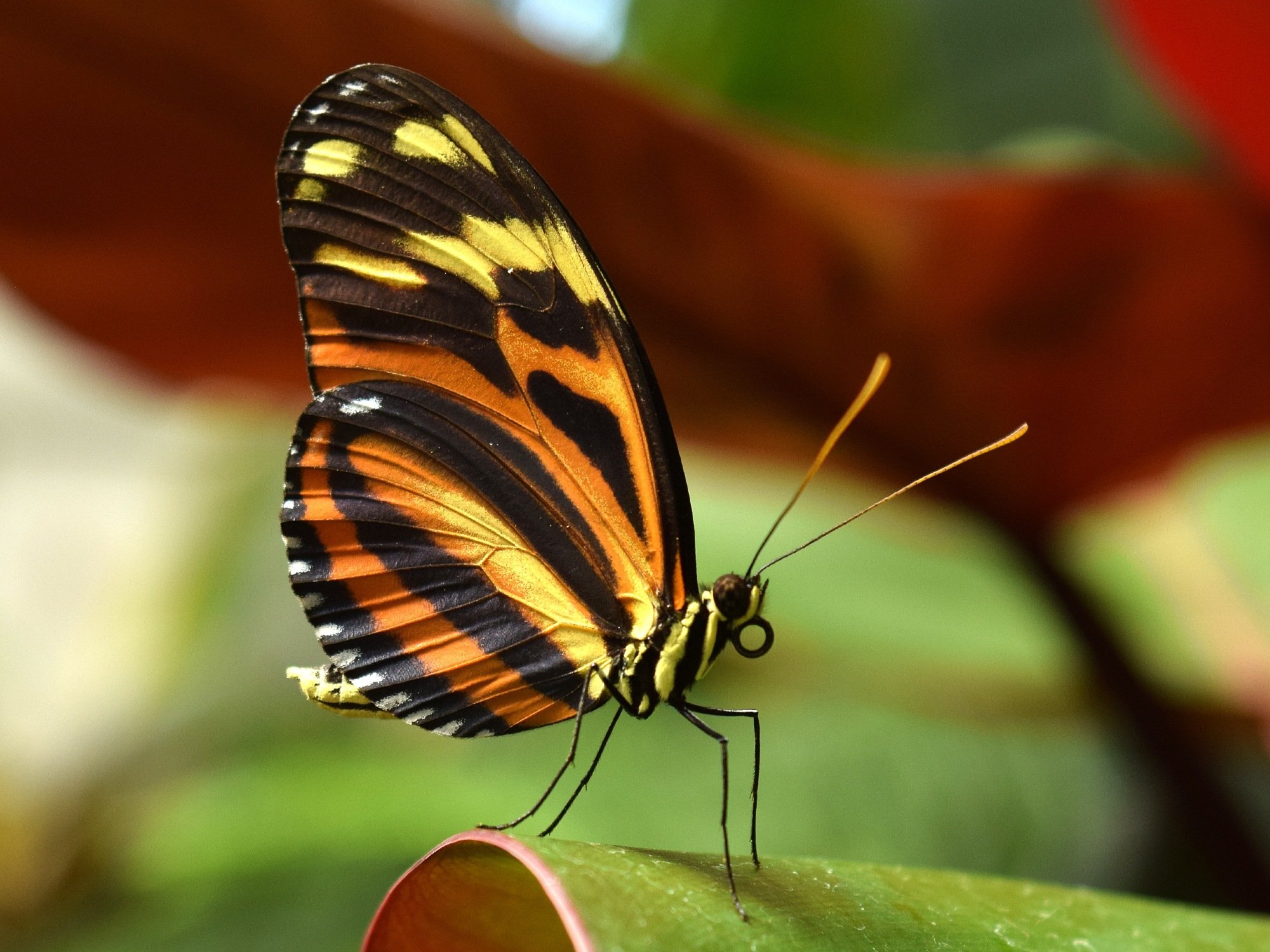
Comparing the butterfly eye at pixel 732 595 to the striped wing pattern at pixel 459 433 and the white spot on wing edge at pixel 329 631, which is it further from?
the white spot on wing edge at pixel 329 631

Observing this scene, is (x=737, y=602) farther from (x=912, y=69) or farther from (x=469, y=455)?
(x=912, y=69)

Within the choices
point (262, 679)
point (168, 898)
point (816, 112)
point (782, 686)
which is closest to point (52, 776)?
point (262, 679)

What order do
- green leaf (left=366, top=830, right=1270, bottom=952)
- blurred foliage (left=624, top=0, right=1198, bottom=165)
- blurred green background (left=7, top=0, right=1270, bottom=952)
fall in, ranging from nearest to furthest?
1. green leaf (left=366, top=830, right=1270, bottom=952)
2. blurred green background (left=7, top=0, right=1270, bottom=952)
3. blurred foliage (left=624, top=0, right=1198, bottom=165)

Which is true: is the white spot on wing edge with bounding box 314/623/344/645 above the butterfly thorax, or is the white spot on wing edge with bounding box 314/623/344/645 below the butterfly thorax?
above

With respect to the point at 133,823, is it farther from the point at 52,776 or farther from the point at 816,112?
the point at 816,112

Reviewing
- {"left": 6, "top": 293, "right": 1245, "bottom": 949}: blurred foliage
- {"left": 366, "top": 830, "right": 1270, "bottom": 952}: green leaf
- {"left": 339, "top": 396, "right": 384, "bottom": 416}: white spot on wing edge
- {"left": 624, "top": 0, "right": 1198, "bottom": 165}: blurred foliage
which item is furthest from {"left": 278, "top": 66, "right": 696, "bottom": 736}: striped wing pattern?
{"left": 624, "top": 0, "right": 1198, "bottom": 165}: blurred foliage

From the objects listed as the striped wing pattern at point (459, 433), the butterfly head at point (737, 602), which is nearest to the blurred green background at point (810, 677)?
the striped wing pattern at point (459, 433)

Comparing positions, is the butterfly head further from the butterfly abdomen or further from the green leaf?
the green leaf
